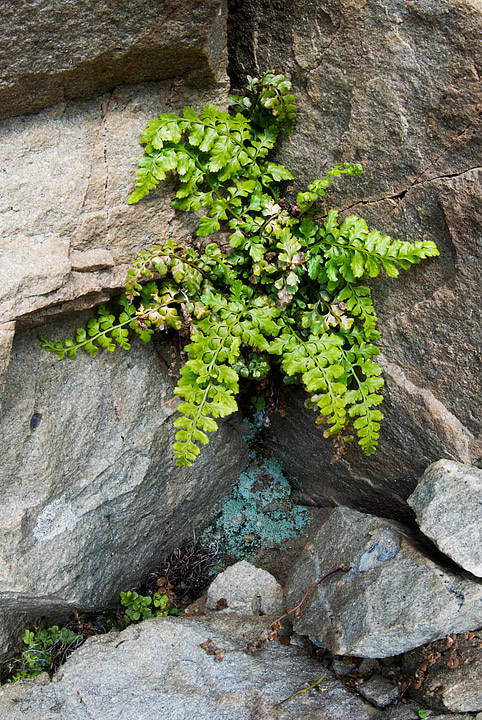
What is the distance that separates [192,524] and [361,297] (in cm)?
239

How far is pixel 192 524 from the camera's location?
4828 mm

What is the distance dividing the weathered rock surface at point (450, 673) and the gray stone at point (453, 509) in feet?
1.59

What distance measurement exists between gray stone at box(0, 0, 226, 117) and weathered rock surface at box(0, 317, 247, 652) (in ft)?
4.39

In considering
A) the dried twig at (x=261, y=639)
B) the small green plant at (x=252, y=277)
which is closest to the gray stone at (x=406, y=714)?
the dried twig at (x=261, y=639)

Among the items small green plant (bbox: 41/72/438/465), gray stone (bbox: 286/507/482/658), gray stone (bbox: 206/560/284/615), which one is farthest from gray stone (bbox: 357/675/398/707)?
small green plant (bbox: 41/72/438/465)

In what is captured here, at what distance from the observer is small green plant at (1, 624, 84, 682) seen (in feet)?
12.9

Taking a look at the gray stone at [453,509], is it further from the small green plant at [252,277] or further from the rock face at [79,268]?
the rock face at [79,268]

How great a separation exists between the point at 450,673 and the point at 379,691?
1.35 feet

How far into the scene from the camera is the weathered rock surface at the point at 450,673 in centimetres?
307

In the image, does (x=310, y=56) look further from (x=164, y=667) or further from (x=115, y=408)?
(x=164, y=667)

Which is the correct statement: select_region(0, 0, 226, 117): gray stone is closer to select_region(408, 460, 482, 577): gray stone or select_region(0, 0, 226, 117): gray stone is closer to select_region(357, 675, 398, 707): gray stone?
select_region(408, 460, 482, 577): gray stone

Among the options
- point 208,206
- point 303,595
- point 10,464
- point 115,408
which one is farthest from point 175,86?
point 303,595

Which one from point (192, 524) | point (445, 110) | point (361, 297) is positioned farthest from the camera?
point (192, 524)

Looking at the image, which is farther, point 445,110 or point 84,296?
point 84,296
